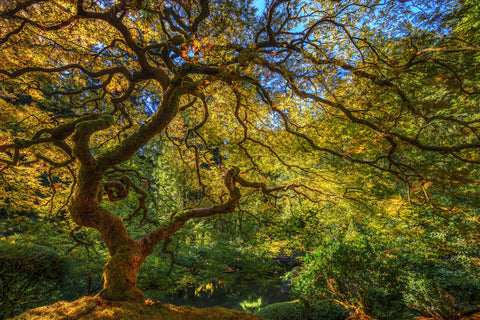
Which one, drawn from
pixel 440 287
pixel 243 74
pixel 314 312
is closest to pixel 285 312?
pixel 314 312

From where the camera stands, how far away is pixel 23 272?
304cm

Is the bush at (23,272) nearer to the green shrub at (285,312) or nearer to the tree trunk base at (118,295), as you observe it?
the tree trunk base at (118,295)

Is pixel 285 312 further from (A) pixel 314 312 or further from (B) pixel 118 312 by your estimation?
(B) pixel 118 312

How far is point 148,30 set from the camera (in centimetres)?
338

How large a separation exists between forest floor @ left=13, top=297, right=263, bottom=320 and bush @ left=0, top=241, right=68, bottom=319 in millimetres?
1651

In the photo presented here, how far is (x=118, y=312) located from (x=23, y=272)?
266cm

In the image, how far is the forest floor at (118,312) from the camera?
70.0 inches

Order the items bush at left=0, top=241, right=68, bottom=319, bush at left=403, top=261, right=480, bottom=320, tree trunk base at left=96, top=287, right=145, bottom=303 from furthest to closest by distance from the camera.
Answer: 1. bush at left=403, top=261, right=480, bottom=320
2. bush at left=0, top=241, right=68, bottom=319
3. tree trunk base at left=96, top=287, right=145, bottom=303

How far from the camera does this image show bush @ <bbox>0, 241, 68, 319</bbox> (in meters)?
2.91

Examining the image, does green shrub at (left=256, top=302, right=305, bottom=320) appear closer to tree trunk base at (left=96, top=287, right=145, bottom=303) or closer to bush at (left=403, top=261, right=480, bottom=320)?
bush at (left=403, top=261, right=480, bottom=320)

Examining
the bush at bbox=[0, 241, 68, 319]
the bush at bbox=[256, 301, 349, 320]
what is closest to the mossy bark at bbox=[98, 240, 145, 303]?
the bush at bbox=[0, 241, 68, 319]

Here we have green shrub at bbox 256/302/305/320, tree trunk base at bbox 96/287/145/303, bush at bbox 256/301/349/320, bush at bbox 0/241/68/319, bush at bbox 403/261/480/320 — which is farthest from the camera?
green shrub at bbox 256/302/305/320

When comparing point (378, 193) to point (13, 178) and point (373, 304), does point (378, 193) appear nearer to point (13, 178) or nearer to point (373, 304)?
point (373, 304)

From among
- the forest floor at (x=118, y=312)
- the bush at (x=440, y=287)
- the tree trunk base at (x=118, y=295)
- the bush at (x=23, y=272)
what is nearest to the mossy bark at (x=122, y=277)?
the tree trunk base at (x=118, y=295)
